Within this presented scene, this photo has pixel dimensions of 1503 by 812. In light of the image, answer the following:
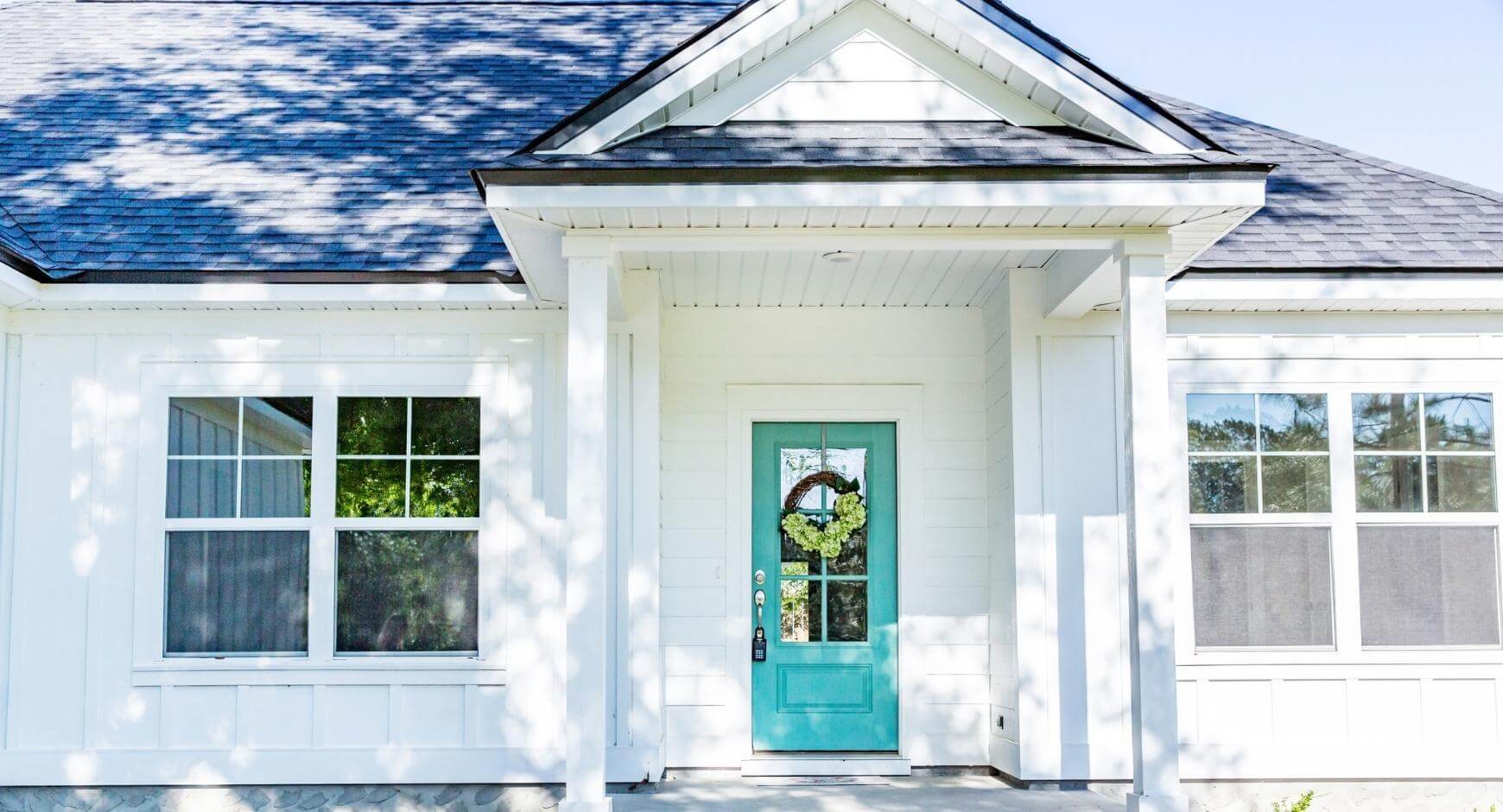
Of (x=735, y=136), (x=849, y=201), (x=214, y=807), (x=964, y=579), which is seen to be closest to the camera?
(x=849, y=201)

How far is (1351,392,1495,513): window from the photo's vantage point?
7.07m

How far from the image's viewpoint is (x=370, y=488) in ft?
22.5

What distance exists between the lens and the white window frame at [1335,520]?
6.92 metres

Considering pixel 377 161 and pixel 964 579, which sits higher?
pixel 377 161

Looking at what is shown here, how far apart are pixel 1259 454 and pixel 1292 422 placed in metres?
0.27

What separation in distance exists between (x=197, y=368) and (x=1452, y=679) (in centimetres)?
684

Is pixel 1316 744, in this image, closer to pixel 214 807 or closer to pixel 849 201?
pixel 849 201

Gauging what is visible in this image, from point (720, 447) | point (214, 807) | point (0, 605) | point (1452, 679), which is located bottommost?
point (214, 807)

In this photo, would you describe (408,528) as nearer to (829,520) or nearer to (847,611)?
(829,520)

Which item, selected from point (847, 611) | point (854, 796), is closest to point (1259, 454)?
point (847, 611)

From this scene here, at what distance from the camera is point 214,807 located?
661cm

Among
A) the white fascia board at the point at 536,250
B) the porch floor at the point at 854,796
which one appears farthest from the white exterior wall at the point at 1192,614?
the white fascia board at the point at 536,250

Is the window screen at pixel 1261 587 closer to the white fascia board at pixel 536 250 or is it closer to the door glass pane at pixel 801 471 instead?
the door glass pane at pixel 801 471

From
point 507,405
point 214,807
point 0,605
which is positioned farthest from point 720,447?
point 0,605
